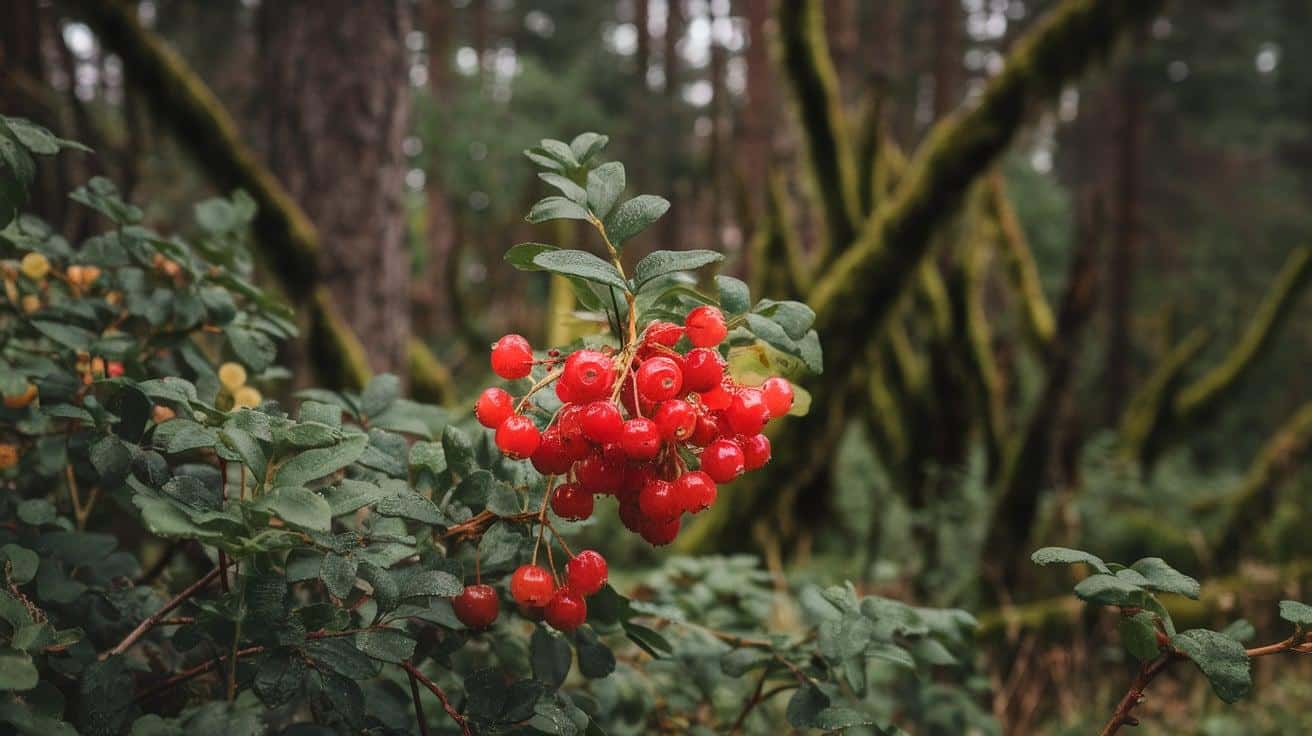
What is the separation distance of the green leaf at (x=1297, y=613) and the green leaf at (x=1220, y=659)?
0.05 m

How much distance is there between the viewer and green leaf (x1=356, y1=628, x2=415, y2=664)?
667 mm

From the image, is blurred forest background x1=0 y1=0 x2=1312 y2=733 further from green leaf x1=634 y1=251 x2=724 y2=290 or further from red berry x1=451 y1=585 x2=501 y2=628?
red berry x1=451 y1=585 x2=501 y2=628

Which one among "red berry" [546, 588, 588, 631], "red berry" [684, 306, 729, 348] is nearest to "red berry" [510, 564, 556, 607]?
"red berry" [546, 588, 588, 631]

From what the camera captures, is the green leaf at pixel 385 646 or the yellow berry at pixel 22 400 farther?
the yellow berry at pixel 22 400

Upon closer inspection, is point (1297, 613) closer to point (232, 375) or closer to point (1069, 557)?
point (1069, 557)

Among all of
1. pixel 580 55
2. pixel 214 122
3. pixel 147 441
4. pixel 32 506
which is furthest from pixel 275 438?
pixel 580 55

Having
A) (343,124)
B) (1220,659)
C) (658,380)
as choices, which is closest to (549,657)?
(658,380)

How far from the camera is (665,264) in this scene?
71 cm

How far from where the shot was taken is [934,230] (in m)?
2.67

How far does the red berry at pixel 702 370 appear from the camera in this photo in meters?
0.68

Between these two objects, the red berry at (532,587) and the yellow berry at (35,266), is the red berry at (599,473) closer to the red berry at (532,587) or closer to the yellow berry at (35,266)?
the red berry at (532,587)

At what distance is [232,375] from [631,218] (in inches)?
24.0

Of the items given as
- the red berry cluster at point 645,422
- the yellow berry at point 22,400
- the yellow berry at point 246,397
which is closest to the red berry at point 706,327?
the red berry cluster at point 645,422

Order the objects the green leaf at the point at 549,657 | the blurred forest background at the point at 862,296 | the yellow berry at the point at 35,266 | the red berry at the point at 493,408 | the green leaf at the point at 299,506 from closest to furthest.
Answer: the green leaf at the point at 299,506, the red berry at the point at 493,408, the green leaf at the point at 549,657, the yellow berry at the point at 35,266, the blurred forest background at the point at 862,296
